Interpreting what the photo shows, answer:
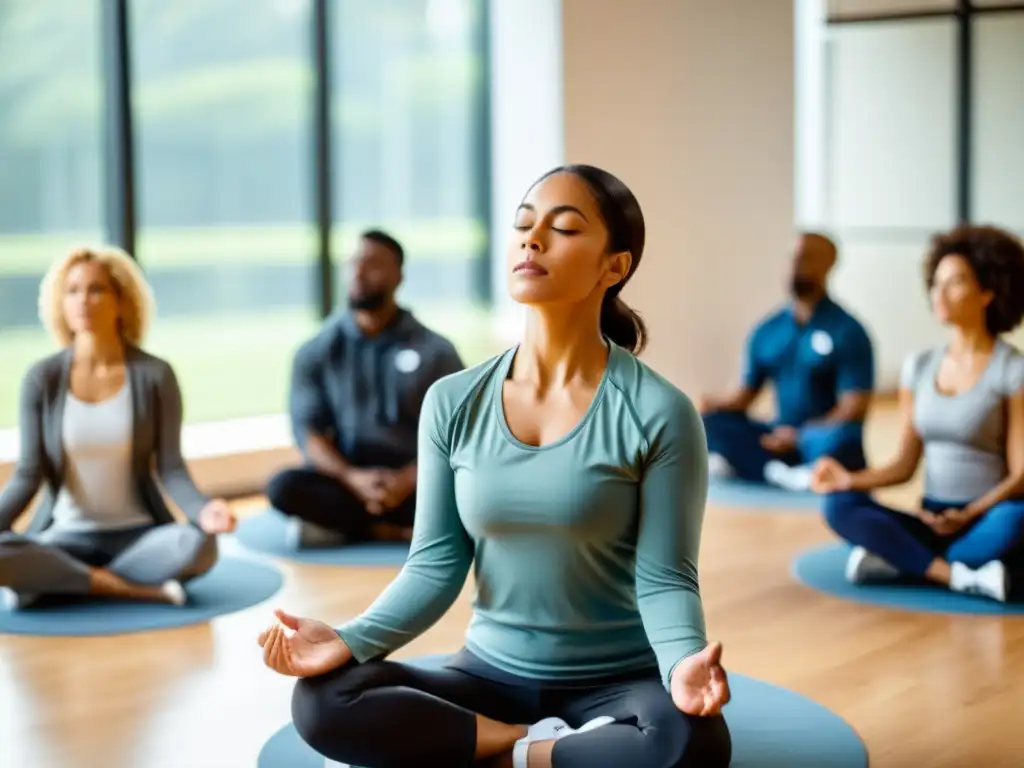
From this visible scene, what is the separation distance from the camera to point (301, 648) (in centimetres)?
228

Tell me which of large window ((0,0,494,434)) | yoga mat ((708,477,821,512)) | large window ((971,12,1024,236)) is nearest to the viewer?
yoga mat ((708,477,821,512))

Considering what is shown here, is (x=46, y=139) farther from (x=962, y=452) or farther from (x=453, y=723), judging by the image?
(x=453, y=723)

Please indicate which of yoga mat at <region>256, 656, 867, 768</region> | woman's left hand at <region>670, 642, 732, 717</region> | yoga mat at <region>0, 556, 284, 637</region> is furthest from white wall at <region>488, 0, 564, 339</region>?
woman's left hand at <region>670, 642, 732, 717</region>

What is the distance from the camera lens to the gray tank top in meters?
3.72

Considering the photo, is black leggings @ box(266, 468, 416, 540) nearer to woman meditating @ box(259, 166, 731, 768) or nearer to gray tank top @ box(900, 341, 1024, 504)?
gray tank top @ box(900, 341, 1024, 504)

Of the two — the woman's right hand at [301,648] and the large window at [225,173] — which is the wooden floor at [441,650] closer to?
the woman's right hand at [301,648]

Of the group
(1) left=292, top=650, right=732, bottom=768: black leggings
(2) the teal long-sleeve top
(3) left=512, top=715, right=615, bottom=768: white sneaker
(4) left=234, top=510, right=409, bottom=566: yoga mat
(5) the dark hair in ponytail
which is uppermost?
(5) the dark hair in ponytail

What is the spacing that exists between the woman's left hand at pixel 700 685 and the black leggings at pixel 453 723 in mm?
62

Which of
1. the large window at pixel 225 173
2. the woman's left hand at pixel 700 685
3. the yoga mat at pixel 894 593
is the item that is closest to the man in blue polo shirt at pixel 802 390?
the yoga mat at pixel 894 593

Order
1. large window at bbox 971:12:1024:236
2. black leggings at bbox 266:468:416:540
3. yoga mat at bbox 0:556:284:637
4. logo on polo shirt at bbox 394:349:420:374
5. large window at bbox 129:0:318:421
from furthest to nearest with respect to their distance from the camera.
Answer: large window at bbox 971:12:1024:236, large window at bbox 129:0:318:421, logo on polo shirt at bbox 394:349:420:374, black leggings at bbox 266:468:416:540, yoga mat at bbox 0:556:284:637

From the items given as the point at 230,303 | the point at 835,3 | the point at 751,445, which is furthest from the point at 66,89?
the point at 835,3

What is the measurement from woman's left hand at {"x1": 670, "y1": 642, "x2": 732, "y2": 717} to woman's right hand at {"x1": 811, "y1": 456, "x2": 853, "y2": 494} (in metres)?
1.59

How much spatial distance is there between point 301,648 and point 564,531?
0.43 m

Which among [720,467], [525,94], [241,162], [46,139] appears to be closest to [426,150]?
[525,94]
